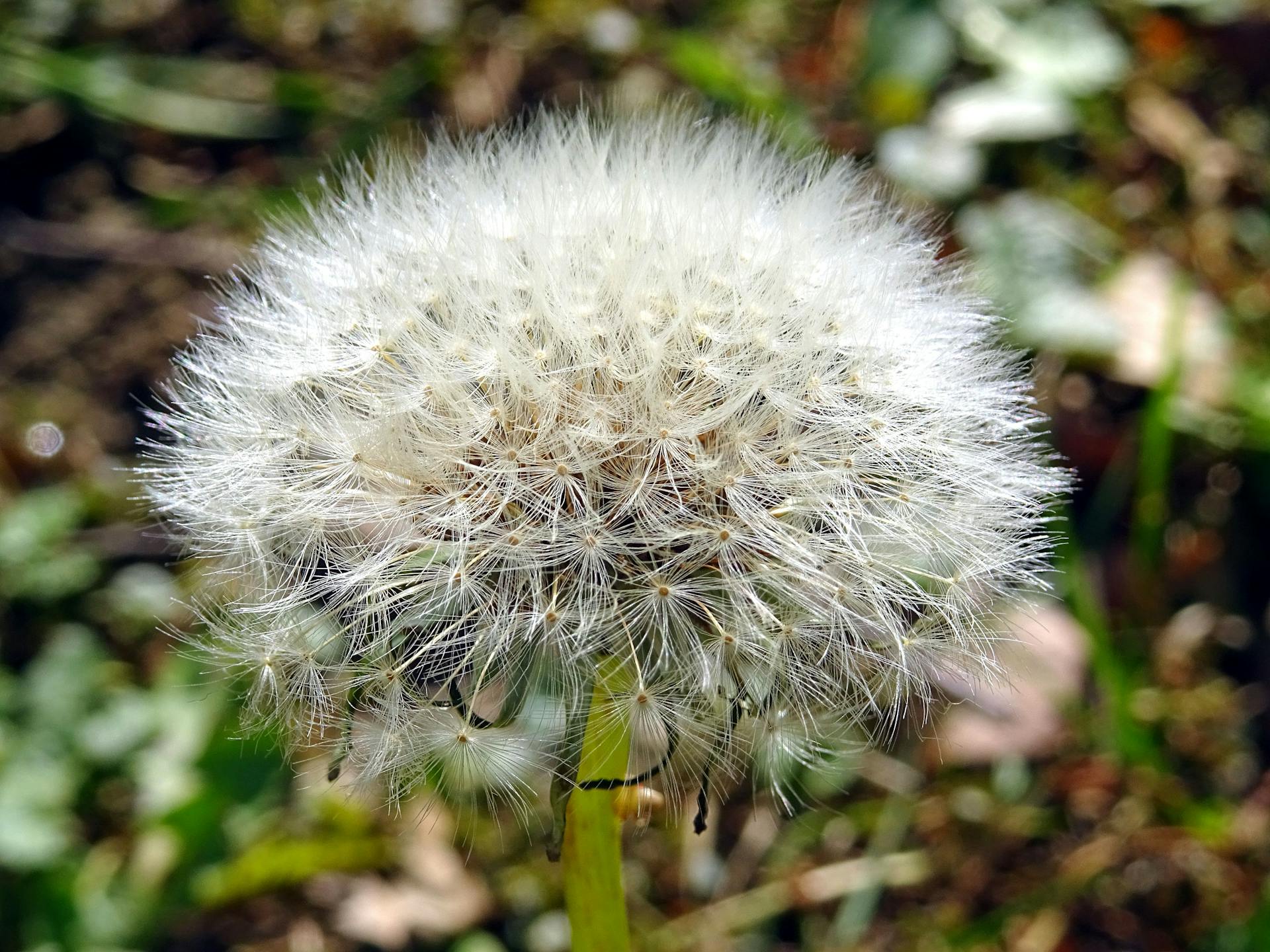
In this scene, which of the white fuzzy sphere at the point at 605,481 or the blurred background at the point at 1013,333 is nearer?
the white fuzzy sphere at the point at 605,481

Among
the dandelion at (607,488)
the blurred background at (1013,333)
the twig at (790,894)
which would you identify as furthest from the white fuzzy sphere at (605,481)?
the twig at (790,894)

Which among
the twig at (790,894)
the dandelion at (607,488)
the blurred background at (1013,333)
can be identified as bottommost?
the twig at (790,894)

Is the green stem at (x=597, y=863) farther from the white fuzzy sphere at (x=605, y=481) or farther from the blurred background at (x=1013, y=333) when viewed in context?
the blurred background at (x=1013, y=333)

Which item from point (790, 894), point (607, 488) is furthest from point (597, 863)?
point (790, 894)

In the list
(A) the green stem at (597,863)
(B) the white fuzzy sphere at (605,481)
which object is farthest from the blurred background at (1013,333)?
(A) the green stem at (597,863)

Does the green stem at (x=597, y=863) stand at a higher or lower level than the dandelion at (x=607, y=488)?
lower

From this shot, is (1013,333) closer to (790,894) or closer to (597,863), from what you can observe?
(790,894)

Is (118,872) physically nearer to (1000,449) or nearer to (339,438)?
(339,438)
